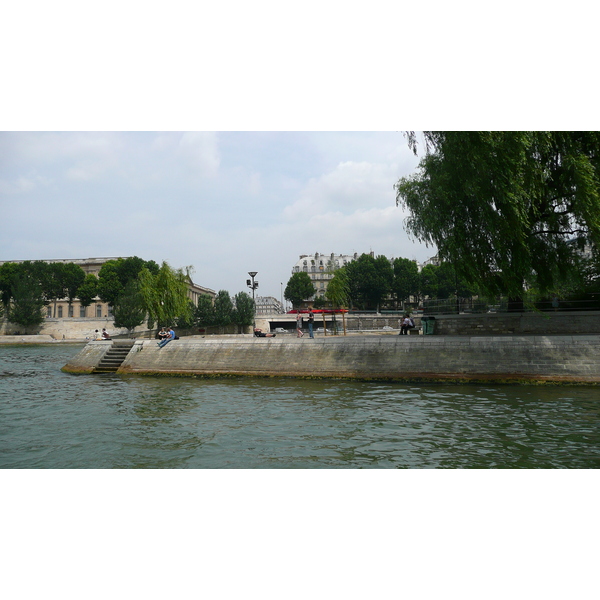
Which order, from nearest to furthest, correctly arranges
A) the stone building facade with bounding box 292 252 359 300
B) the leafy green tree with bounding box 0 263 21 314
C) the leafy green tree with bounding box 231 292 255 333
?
the leafy green tree with bounding box 231 292 255 333 < the leafy green tree with bounding box 0 263 21 314 < the stone building facade with bounding box 292 252 359 300

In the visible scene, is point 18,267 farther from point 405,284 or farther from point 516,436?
point 516,436

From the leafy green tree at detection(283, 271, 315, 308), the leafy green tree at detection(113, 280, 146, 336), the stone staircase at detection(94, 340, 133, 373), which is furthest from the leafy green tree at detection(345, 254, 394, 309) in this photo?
the stone staircase at detection(94, 340, 133, 373)

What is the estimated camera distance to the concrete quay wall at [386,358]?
1733 centimetres

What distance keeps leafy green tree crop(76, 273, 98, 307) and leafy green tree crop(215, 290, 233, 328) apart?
30259mm

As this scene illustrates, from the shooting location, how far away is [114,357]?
80.8 feet

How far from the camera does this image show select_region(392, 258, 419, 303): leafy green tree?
98875 mm

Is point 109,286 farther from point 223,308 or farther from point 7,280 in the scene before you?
point 223,308

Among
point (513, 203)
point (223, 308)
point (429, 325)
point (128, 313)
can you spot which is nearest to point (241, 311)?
point (223, 308)

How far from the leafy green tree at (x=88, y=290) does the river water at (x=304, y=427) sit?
2872 inches

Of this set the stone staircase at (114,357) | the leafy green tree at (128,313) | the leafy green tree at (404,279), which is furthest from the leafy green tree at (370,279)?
the stone staircase at (114,357)

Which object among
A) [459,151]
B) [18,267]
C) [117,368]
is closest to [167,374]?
[117,368]

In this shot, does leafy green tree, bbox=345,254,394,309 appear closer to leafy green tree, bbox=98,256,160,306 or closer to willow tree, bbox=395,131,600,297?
leafy green tree, bbox=98,256,160,306

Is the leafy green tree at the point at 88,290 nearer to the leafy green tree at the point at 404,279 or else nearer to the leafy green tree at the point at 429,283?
the leafy green tree at the point at 404,279

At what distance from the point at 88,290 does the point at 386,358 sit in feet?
258
